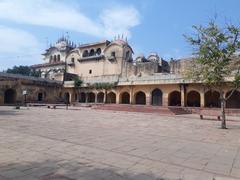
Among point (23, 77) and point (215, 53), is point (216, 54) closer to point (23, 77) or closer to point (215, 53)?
point (215, 53)

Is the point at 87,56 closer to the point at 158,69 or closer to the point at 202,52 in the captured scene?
the point at 158,69

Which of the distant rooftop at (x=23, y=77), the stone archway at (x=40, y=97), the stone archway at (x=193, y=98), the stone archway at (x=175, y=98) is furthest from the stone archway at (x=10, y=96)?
the stone archway at (x=193, y=98)

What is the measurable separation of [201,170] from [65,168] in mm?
2479

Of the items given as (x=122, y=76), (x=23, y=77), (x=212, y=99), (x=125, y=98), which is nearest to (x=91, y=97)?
(x=125, y=98)

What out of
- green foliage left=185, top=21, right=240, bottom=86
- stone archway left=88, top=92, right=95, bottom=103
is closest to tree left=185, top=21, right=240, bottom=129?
green foliage left=185, top=21, right=240, bottom=86

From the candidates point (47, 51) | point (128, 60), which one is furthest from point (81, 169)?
point (47, 51)

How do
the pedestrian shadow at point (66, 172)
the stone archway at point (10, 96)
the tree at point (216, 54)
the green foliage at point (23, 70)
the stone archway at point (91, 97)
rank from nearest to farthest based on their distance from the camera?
the pedestrian shadow at point (66, 172), the tree at point (216, 54), the stone archway at point (10, 96), the stone archway at point (91, 97), the green foliage at point (23, 70)

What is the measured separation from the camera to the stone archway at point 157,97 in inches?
1035

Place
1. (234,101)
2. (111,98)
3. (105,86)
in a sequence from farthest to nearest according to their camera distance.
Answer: (111,98), (105,86), (234,101)

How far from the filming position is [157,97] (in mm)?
26469

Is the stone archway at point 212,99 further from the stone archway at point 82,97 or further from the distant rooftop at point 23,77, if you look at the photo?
the distant rooftop at point 23,77

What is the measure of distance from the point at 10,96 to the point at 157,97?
64.3 ft

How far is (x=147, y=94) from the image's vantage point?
88.1 feet

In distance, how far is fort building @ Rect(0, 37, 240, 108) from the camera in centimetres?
2475
